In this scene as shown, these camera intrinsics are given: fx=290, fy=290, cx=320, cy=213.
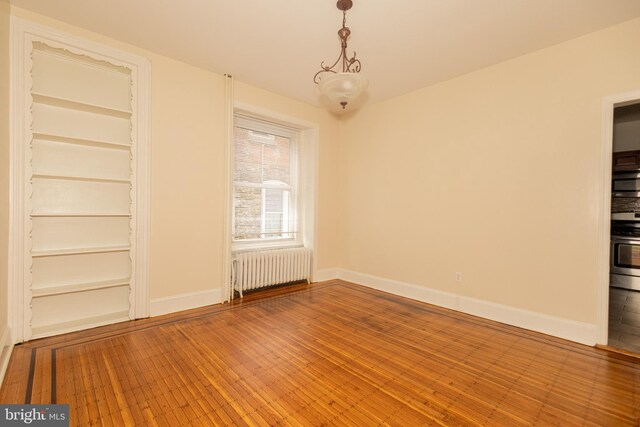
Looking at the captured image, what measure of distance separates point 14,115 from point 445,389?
399 cm

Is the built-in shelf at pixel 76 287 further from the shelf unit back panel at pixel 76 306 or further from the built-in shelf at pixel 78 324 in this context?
the built-in shelf at pixel 78 324

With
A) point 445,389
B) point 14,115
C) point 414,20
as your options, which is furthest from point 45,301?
point 414,20

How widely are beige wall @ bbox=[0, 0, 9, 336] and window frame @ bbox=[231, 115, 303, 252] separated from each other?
206 cm

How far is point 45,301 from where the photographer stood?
274 cm

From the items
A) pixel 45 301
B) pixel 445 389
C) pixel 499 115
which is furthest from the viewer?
pixel 499 115

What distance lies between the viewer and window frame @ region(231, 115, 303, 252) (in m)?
4.13

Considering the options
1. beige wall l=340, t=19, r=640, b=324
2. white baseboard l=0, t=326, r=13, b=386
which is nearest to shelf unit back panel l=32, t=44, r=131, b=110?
white baseboard l=0, t=326, r=13, b=386

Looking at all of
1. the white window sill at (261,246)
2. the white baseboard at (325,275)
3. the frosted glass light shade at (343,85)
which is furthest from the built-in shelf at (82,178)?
the white baseboard at (325,275)

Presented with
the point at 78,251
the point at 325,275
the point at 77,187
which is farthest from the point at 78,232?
the point at 325,275

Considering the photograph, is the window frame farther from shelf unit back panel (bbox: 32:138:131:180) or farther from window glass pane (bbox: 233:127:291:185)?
shelf unit back panel (bbox: 32:138:131:180)

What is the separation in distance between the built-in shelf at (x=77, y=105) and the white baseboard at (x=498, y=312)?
3.85 meters

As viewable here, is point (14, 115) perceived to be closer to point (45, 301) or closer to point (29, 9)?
point (29, 9)

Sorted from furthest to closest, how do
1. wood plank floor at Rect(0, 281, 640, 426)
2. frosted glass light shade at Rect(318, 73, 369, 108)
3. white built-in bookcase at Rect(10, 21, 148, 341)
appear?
1. white built-in bookcase at Rect(10, 21, 148, 341)
2. frosted glass light shade at Rect(318, 73, 369, 108)
3. wood plank floor at Rect(0, 281, 640, 426)

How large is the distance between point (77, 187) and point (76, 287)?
98cm
